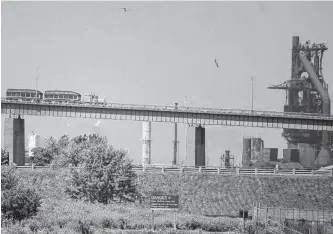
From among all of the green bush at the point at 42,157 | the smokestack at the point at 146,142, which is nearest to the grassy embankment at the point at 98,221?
the green bush at the point at 42,157

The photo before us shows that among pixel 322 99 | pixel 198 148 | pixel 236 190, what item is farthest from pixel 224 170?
pixel 322 99

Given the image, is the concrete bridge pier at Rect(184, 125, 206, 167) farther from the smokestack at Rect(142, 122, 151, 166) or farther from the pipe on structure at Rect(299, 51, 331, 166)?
the smokestack at Rect(142, 122, 151, 166)

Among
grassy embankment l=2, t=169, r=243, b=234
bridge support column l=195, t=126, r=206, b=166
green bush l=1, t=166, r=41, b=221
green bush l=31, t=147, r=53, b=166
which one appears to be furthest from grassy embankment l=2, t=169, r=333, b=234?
green bush l=31, t=147, r=53, b=166

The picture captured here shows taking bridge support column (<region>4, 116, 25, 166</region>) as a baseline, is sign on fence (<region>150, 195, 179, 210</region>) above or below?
below

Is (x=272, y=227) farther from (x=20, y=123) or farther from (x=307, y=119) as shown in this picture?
(x=20, y=123)

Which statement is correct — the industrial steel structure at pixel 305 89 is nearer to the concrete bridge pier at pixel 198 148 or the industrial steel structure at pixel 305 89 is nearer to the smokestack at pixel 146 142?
the smokestack at pixel 146 142

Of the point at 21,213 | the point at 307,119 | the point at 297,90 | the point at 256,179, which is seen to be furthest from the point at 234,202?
the point at 297,90

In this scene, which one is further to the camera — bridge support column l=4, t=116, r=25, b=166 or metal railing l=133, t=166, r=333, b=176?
bridge support column l=4, t=116, r=25, b=166
